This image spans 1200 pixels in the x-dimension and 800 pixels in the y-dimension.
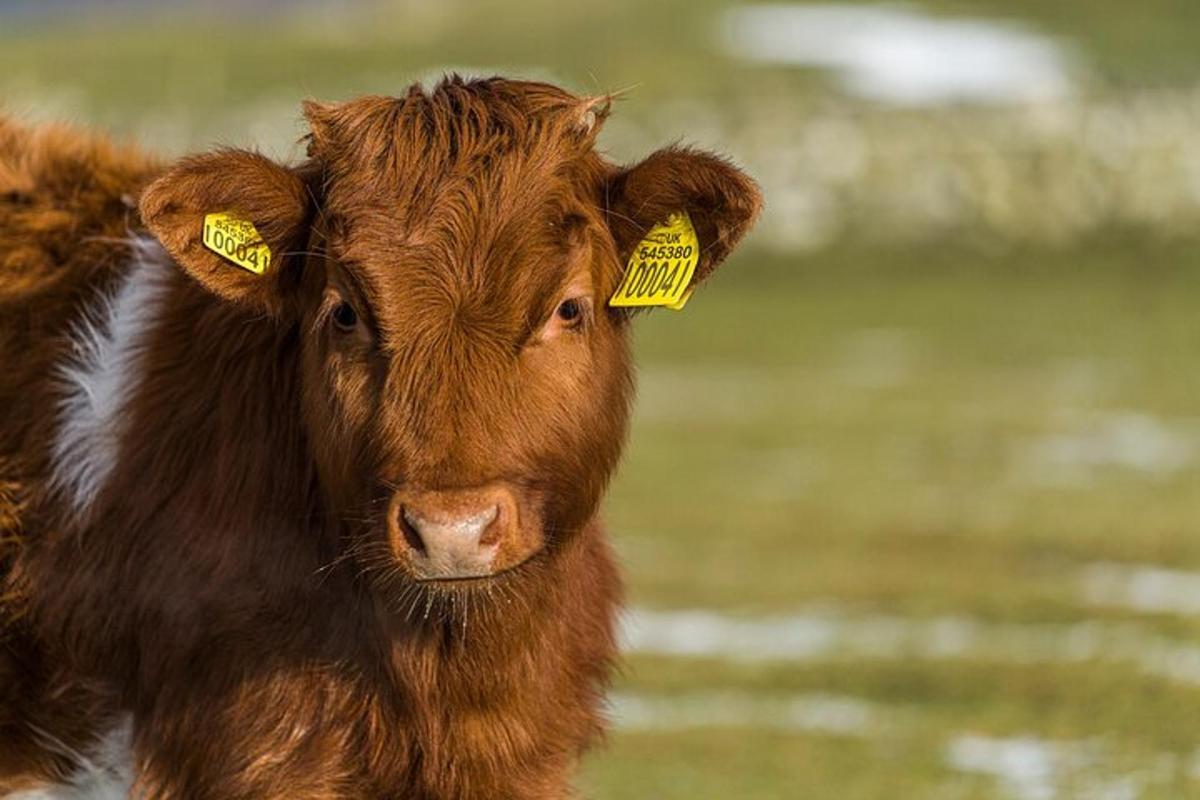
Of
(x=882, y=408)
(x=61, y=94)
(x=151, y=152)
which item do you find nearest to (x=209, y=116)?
(x=61, y=94)

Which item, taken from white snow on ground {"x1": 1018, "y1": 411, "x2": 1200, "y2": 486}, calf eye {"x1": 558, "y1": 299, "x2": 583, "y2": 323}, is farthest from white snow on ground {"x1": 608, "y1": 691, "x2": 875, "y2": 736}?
white snow on ground {"x1": 1018, "y1": 411, "x2": 1200, "y2": 486}

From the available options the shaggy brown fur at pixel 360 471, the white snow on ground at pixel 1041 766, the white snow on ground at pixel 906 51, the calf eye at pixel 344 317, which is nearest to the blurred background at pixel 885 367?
the white snow on ground at pixel 1041 766

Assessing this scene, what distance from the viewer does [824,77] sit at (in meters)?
54.9

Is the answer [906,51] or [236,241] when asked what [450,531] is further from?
[906,51]

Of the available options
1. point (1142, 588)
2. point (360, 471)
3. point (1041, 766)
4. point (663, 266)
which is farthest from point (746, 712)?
point (360, 471)

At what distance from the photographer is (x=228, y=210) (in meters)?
6.07

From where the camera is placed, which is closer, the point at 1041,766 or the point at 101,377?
the point at 101,377

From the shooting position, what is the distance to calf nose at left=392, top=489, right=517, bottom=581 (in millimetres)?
5438

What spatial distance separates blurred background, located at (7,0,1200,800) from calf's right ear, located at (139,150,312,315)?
42cm

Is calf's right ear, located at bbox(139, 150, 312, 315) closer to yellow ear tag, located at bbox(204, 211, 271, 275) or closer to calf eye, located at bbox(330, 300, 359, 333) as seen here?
yellow ear tag, located at bbox(204, 211, 271, 275)

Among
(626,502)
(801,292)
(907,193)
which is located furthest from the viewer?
(907,193)

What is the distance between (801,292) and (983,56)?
19.7m

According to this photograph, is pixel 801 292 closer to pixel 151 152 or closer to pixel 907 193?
pixel 907 193

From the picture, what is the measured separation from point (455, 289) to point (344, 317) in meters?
0.38
